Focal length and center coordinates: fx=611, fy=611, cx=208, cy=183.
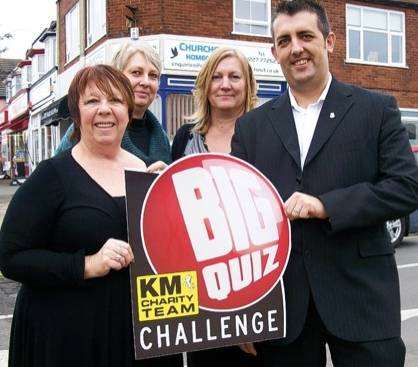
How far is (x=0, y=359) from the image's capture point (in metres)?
4.61

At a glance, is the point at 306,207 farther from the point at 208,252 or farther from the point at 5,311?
the point at 5,311

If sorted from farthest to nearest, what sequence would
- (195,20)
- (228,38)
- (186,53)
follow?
1. (228,38)
2. (195,20)
3. (186,53)

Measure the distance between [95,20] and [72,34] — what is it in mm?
3376

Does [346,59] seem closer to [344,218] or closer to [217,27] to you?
[217,27]

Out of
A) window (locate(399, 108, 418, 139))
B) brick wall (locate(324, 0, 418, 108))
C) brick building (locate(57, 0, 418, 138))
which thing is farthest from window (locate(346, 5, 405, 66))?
window (locate(399, 108, 418, 139))

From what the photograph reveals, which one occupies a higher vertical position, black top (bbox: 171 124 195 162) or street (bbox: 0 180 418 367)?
black top (bbox: 171 124 195 162)

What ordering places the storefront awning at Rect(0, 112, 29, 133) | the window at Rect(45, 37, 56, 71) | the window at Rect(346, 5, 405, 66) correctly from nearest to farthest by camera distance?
1. the window at Rect(346, 5, 405, 66)
2. the window at Rect(45, 37, 56, 71)
3. the storefront awning at Rect(0, 112, 29, 133)

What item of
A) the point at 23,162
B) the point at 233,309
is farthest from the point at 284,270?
the point at 23,162

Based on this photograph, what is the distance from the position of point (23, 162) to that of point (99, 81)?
89.2 feet

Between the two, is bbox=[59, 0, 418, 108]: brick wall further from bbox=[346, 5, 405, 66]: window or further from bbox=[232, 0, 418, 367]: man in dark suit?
bbox=[232, 0, 418, 367]: man in dark suit

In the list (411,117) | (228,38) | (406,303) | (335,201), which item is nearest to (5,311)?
(406,303)

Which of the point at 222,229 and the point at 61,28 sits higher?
the point at 61,28

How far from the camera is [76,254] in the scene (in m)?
2.24

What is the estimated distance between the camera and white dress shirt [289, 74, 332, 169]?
2.37 m
